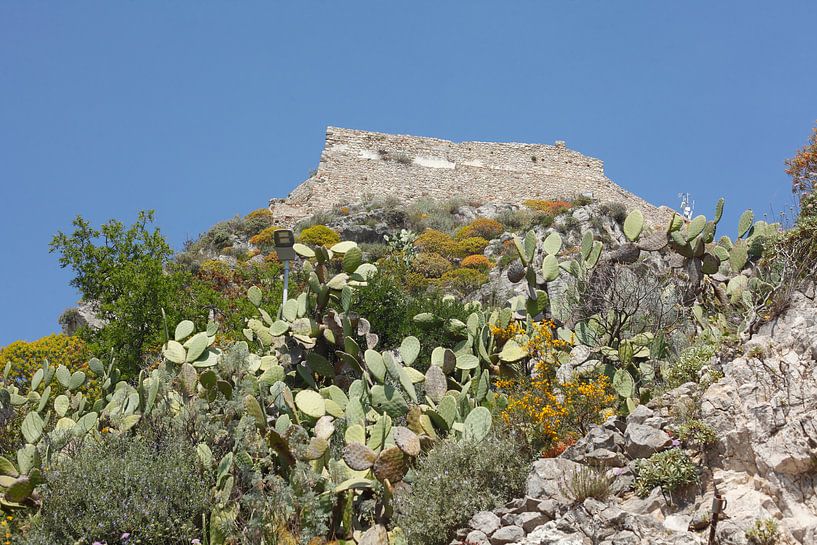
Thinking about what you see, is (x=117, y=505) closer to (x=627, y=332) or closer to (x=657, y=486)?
(x=657, y=486)

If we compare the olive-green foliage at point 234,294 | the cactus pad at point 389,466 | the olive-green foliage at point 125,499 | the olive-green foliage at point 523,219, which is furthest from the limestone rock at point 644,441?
the olive-green foliage at point 523,219

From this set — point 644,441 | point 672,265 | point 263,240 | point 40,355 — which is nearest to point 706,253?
point 672,265

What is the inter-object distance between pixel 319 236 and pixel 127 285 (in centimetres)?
1346

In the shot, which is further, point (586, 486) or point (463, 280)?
point (463, 280)

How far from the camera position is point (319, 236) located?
2738 centimetres

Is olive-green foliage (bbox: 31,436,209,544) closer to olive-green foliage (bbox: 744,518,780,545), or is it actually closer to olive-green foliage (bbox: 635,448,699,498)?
olive-green foliage (bbox: 635,448,699,498)

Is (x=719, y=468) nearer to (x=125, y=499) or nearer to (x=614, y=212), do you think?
(x=125, y=499)

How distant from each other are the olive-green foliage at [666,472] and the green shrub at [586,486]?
240mm

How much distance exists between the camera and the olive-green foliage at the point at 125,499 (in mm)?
6746

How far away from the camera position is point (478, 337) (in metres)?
9.22

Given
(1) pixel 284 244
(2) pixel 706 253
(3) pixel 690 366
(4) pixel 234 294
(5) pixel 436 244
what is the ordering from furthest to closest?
(5) pixel 436 244 → (4) pixel 234 294 → (1) pixel 284 244 → (2) pixel 706 253 → (3) pixel 690 366

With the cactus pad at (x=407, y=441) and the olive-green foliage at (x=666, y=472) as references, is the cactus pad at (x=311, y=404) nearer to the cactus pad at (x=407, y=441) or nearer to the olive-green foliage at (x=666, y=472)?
the cactus pad at (x=407, y=441)

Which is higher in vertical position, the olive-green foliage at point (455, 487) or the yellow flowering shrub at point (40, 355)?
the yellow flowering shrub at point (40, 355)

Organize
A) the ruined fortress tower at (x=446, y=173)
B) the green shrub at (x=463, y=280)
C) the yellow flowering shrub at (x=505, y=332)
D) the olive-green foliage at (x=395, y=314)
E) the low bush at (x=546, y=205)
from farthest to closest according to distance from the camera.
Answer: the ruined fortress tower at (x=446, y=173), the low bush at (x=546, y=205), the green shrub at (x=463, y=280), the olive-green foliage at (x=395, y=314), the yellow flowering shrub at (x=505, y=332)
